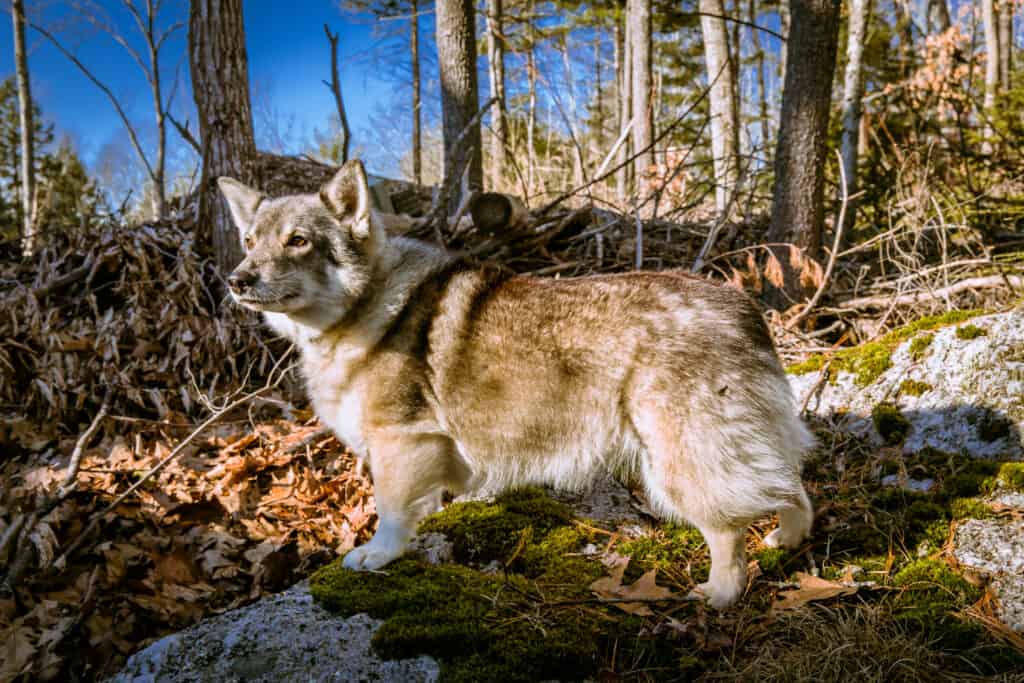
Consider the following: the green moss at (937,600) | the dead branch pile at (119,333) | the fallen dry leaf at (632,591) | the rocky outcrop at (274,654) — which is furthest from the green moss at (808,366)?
the dead branch pile at (119,333)

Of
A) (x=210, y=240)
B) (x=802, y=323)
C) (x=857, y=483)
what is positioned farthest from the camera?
(x=210, y=240)

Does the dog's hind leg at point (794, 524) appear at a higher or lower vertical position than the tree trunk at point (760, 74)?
lower

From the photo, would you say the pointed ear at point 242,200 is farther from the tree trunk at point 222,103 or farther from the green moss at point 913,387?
the green moss at point 913,387

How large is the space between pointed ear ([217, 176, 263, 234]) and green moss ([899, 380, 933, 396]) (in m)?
4.14

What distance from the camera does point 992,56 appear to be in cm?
1562

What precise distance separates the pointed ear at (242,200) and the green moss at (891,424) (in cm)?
399

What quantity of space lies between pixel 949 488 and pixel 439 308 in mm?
2780

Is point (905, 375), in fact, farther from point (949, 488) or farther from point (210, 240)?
point (210, 240)

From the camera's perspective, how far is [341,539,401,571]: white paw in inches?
122

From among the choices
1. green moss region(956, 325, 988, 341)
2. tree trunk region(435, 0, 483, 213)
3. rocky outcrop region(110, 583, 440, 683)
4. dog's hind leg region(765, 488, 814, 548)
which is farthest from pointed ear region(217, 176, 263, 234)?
tree trunk region(435, 0, 483, 213)

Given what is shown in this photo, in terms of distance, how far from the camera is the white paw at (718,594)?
2846 mm

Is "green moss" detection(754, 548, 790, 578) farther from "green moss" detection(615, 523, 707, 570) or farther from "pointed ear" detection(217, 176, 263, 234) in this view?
"pointed ear" detection(217, 176, 263, 234)

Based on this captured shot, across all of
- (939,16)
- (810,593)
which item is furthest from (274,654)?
(939,16)

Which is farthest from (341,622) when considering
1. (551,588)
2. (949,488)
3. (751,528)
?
(949,488)
